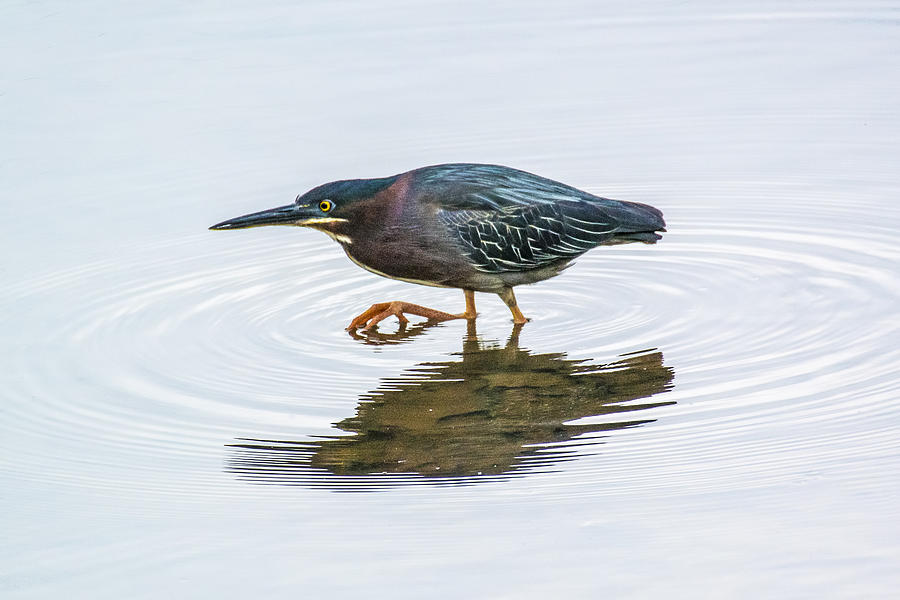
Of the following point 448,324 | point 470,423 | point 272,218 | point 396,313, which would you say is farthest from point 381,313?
point 470,423

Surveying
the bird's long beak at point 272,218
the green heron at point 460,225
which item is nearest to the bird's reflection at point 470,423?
the green heron at point 460,225

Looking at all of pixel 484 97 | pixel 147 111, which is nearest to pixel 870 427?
pixel 484 97

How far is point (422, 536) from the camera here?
20.3 ft

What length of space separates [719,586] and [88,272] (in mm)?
5405

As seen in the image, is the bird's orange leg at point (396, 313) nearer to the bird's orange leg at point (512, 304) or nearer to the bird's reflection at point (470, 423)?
the bird's orange leg at point (512, 304)

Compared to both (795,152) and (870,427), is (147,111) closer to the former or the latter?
(795,152)

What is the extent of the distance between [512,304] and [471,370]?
0.91 meters

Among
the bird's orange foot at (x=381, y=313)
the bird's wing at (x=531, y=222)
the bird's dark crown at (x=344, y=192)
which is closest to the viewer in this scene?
the bird's dark crown at (x=344, y=192)

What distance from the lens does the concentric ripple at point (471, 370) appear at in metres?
6.98

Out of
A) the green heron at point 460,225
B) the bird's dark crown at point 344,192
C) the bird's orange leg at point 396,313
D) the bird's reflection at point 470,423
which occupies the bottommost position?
the bird's reflection at point 470,423

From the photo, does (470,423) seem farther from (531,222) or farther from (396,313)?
(531,222)

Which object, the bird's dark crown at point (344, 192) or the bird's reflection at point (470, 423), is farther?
the bird's dark crown at point (344, 192)

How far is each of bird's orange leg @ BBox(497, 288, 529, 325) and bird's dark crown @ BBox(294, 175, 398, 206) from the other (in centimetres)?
99

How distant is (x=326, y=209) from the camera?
29.1 ft
